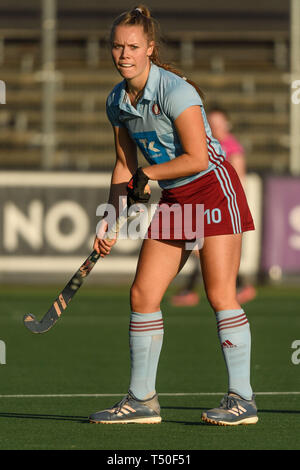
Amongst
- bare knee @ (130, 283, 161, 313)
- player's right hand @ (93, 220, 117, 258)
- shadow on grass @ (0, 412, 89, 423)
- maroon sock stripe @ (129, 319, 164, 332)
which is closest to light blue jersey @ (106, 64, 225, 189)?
player's right hand @ (93, 220, 117, 258)

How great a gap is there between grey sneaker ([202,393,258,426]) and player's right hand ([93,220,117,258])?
848mm

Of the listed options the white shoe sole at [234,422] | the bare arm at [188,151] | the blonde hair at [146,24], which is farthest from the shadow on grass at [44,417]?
the blonde hair at [146,24]

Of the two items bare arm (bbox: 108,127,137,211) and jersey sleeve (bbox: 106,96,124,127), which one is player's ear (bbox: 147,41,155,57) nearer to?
jersey sleeve (bbox: 106,96,124,127)

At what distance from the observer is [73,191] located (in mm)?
12500

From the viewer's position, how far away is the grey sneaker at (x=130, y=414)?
491cm

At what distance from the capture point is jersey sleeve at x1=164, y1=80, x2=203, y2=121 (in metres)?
4.64

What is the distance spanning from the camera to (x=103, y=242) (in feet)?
16.1

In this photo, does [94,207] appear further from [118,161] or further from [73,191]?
[118,161]

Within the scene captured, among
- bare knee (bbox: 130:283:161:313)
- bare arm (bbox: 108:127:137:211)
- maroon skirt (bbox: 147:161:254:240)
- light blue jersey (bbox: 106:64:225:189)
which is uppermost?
light blue jersey (bbox: 106:64:225:189)

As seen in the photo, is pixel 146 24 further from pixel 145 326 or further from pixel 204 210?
pixel 145 326

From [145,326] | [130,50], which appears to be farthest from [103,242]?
[130,50]

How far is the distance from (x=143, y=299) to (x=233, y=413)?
639 mm
